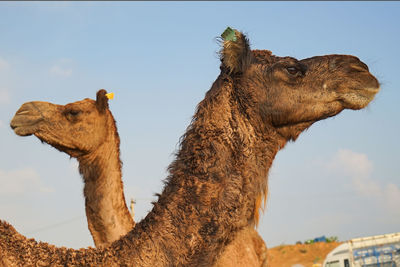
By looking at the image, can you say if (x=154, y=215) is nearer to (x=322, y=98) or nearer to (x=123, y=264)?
(x=123, y=264)

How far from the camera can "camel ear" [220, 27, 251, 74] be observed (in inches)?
152

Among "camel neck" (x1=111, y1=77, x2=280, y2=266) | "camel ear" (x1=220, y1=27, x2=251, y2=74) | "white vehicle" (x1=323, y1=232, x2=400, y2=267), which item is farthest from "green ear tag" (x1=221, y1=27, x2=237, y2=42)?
"white vehicle" (x1=323, y1=232, x2=400, y2=267)

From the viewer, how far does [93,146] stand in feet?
23.4

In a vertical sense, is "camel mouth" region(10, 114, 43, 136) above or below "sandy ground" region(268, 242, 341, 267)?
above

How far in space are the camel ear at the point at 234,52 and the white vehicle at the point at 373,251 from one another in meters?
5.10

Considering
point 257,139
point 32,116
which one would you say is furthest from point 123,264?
point 32,116

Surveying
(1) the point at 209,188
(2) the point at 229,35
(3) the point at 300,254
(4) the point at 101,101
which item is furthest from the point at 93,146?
(3) the point at 300,254

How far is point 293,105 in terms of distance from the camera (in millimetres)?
3852

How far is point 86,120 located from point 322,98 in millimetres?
4194

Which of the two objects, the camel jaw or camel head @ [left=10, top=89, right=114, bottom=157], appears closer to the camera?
the camel jaw

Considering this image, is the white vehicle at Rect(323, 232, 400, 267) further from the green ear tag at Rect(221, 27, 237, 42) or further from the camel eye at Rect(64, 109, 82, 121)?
the green ear tag at Rect(221, 27, 237, 42)

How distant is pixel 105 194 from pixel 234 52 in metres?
3.56

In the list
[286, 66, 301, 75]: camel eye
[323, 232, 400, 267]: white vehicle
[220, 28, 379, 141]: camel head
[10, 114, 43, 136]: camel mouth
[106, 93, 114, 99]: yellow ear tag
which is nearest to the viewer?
[220, 28, 379, 141]: camel head

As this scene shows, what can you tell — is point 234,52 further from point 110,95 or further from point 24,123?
point 110,95
